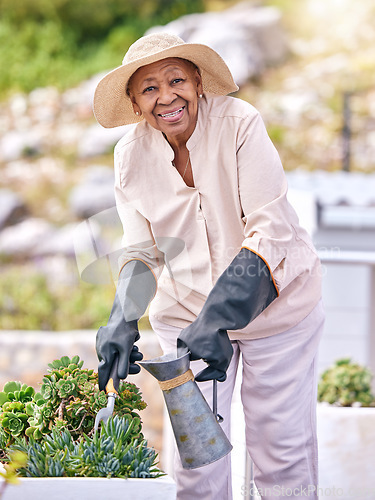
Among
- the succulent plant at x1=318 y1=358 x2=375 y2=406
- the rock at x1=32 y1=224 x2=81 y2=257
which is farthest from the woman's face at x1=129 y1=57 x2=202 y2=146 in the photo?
the rock at x1=32 y1=224 x2=81 y2=257

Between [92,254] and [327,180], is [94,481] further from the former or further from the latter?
[327,180]

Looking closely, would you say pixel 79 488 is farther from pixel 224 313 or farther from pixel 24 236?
pixel 24 236

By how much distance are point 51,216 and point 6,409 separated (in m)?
8.90

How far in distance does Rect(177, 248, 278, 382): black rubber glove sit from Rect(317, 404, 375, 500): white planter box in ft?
3.16

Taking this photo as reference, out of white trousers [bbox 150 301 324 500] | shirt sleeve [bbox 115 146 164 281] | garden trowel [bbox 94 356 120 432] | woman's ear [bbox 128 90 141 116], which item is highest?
woman's ear [bbox 128 90 141 116]

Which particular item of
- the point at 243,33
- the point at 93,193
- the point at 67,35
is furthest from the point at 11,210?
the point at 243,33

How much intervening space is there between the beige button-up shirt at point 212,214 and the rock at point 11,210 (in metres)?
8.97

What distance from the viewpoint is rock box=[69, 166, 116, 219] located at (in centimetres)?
1018

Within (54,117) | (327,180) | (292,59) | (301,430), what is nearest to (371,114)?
(292,59)

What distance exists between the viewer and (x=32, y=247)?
33.0 ft

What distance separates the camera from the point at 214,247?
1791mm

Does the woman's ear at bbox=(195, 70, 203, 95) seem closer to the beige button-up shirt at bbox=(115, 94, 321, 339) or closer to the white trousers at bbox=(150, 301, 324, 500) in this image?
the beige button-up shirt at bbox=(115, 94, 321, 339)

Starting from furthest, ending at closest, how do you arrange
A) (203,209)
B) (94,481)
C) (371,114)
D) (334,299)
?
(371,114), (334,299), (203,209), (94,481)

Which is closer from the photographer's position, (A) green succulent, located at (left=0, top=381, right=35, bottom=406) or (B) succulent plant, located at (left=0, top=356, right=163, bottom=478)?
(B) succulent plant, located at (left=0, top=356, right=163, bottom=478)
